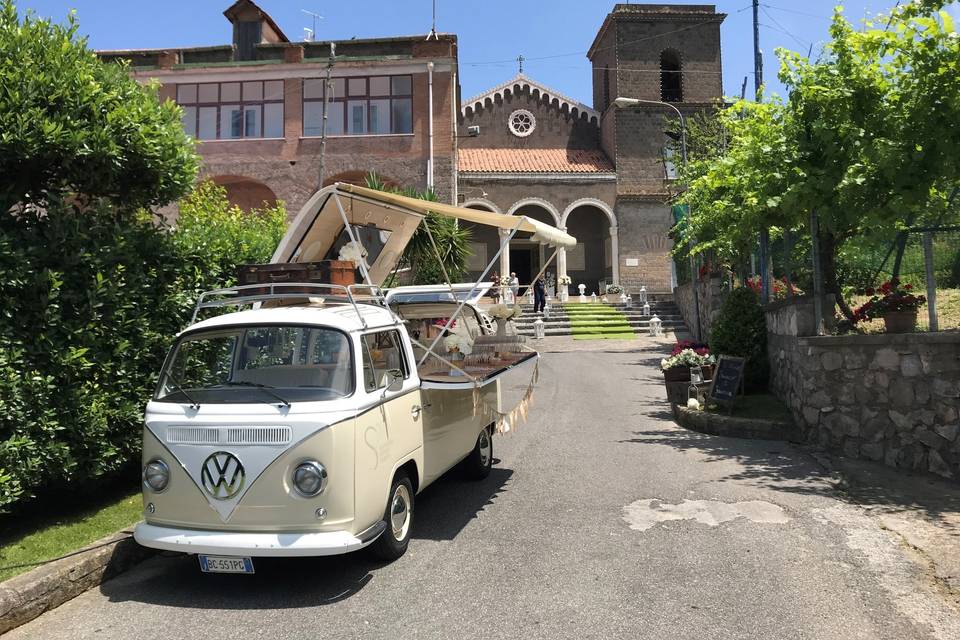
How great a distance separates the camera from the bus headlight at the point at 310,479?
15.2 ft

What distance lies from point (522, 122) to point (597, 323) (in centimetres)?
1320

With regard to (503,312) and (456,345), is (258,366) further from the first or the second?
(503,312)

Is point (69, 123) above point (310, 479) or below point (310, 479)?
above

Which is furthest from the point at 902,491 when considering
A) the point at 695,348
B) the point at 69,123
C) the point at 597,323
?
the point at 597,323

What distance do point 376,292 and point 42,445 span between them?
283cm

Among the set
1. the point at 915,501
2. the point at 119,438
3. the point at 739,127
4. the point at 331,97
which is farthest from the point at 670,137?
the point at 119,438

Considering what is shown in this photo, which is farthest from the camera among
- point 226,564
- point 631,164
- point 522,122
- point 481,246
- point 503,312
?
point 522,122

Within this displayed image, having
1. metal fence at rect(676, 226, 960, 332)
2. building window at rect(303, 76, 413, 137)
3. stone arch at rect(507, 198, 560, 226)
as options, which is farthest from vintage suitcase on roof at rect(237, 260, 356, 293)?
stone arch at rect(507, 198, 560, 226)

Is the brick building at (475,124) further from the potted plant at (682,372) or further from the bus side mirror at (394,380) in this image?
the bus side mirror at (394,380)

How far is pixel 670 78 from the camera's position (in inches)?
1394

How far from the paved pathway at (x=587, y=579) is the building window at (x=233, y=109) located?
2326cm

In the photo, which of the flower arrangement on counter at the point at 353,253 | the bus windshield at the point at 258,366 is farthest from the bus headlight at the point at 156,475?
the flower arrangement on counter at the point at 353,253

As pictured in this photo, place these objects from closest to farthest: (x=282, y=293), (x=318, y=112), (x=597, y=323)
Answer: (x=282, y=293) → (x=318, y=112) → (x=597, y=323)

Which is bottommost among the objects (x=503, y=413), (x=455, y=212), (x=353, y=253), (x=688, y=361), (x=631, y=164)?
(x=503, y=413)
